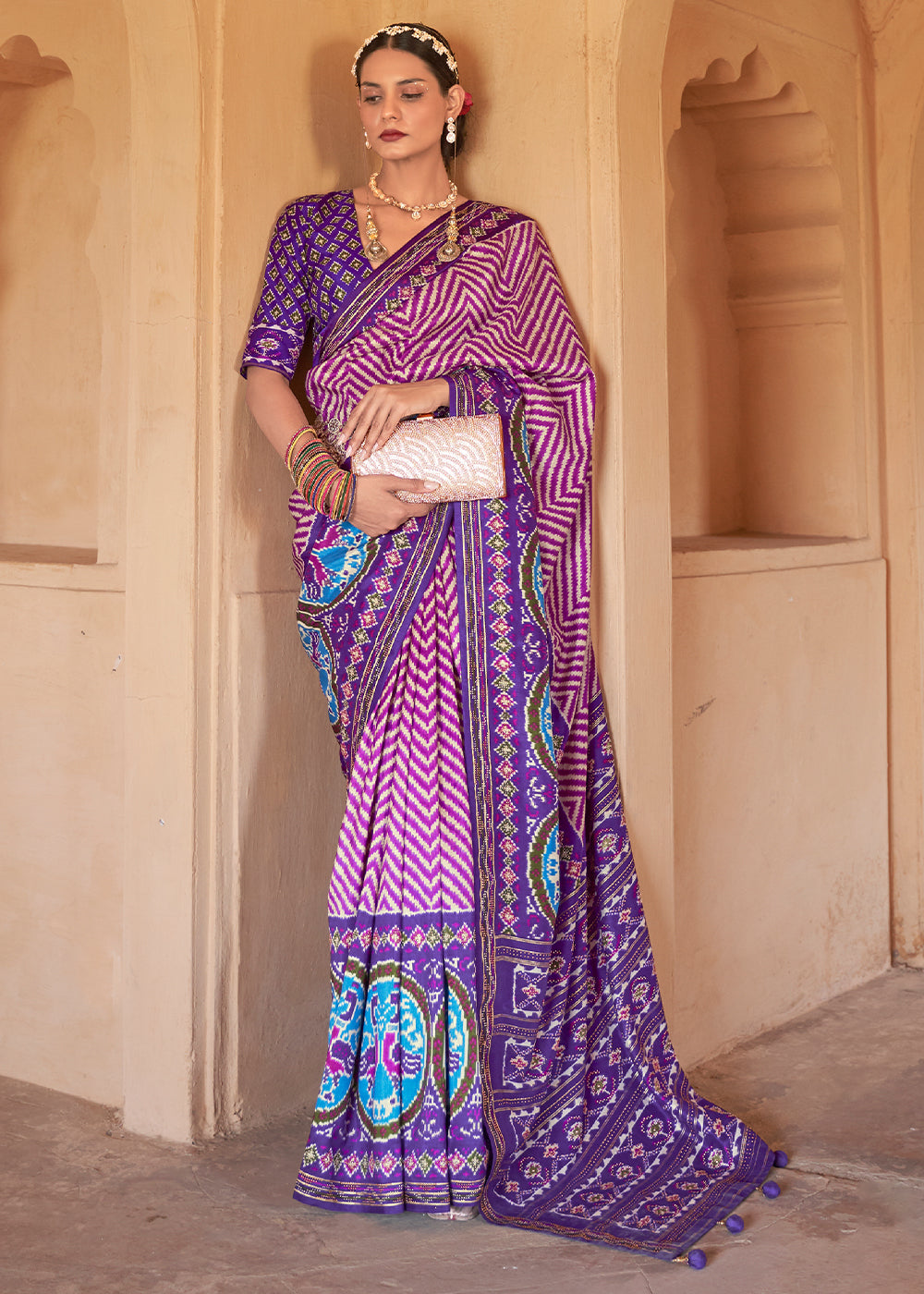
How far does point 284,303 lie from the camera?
2.90 m

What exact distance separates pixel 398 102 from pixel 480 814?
4.28 ft

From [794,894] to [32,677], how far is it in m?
1.92

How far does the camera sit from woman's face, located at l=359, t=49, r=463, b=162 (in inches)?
111

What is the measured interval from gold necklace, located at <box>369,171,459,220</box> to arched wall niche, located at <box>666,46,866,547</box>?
47.8 inches

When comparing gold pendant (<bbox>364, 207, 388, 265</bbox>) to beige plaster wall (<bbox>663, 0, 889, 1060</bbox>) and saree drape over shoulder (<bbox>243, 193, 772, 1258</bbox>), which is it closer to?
saree drape over shoulder (<bbox>243, 193, 772, 1258</bbox>)

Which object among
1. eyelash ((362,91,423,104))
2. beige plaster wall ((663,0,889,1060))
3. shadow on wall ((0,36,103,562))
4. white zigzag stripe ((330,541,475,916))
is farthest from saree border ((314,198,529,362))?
shadow on wall ((0,36,103,562))

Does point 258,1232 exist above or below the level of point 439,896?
below

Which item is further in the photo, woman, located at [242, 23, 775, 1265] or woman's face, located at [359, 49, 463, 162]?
woman's face, located at [359, 49, 463, 162]

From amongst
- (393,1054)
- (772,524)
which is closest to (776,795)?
(772,524)

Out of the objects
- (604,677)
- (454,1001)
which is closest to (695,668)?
(604,677)

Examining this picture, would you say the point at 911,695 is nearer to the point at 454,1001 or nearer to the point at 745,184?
the point at 745,184

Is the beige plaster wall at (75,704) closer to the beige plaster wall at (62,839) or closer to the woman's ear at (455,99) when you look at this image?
the beige plaster wall at (62,839)

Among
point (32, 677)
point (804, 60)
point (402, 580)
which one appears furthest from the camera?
point (804, 60)

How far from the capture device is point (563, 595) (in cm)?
288
